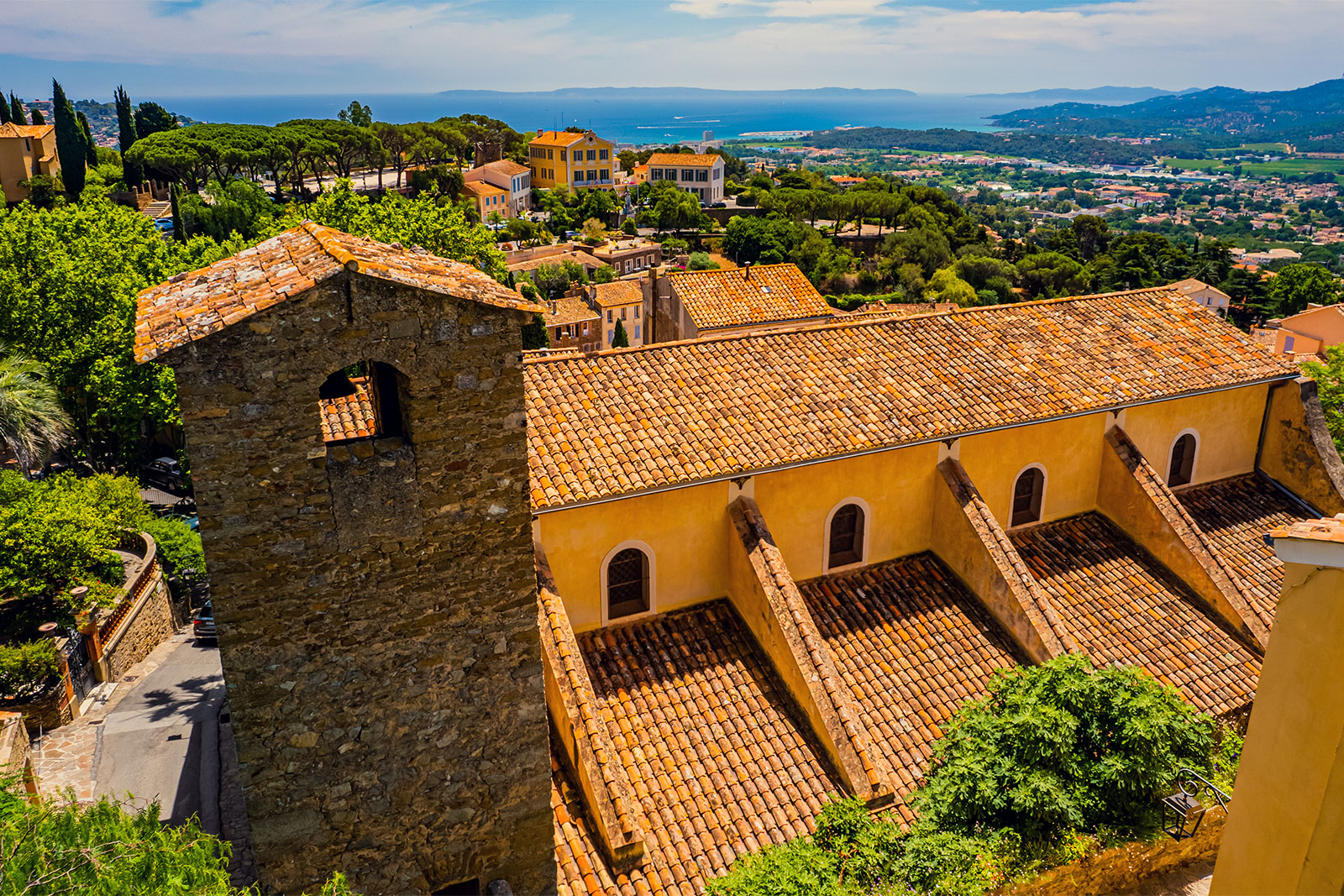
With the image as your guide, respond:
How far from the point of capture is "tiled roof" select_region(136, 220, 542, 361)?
8.10 meters

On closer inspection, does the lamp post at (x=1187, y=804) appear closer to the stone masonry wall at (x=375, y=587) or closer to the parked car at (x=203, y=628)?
the stone masonry wall at (x=375, y=587)

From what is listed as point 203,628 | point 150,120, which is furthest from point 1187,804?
point 150,120

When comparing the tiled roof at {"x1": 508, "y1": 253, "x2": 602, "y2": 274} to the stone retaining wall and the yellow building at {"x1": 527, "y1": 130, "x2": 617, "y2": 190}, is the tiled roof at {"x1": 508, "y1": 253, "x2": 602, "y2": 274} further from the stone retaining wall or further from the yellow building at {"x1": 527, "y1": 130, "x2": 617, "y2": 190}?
the stone retaining wall

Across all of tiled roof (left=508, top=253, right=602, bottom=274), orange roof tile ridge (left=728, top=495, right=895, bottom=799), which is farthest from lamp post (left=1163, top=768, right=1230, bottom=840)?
tiled roof (left=508, top=253, right=602, bottom=274)

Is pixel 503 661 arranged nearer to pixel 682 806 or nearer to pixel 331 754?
pixel 331 754

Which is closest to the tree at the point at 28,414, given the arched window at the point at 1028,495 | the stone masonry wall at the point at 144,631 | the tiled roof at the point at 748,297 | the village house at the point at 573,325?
the stone masonry wall at the point at 144,631

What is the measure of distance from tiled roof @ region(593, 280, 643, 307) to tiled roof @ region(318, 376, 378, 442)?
1947 inches

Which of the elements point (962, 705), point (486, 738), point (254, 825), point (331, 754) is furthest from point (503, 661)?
point (962, 705)

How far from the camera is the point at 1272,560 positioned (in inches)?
732

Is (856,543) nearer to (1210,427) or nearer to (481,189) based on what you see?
(1210,427)

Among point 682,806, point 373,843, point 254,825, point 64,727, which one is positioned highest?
point 254,825

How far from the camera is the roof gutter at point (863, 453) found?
1320cm

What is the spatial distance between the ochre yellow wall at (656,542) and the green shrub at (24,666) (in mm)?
12824

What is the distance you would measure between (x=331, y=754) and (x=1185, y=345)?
19.6m
